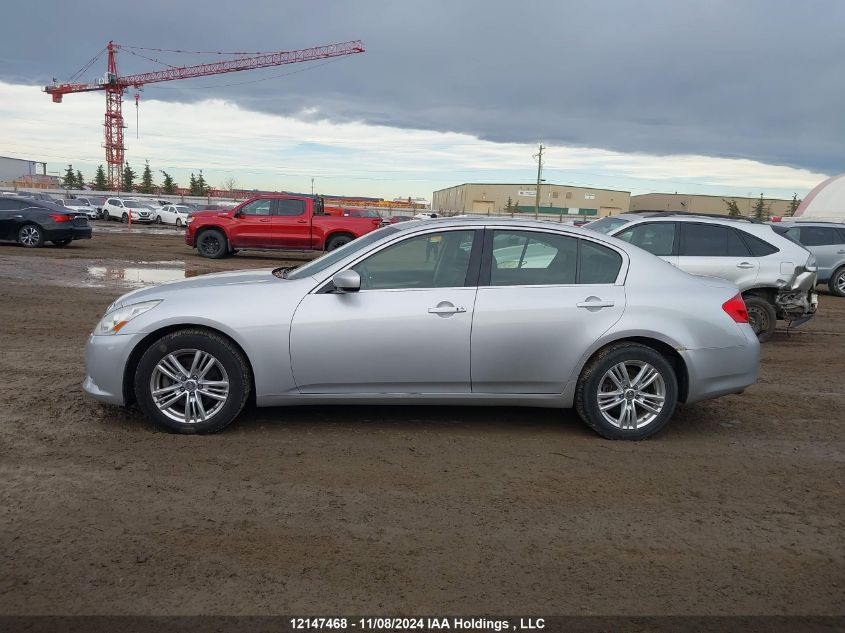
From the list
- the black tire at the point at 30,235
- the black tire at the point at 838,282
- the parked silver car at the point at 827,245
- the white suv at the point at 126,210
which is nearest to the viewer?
the parked silver car at the point at 827,245

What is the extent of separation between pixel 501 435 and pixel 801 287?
6289 mm

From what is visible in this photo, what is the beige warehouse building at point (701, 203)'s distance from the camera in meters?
91.6

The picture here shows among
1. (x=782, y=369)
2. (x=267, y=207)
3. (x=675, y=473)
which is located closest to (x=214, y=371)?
(x=675, y=473)

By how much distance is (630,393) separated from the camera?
17.1ft

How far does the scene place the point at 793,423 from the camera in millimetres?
5910

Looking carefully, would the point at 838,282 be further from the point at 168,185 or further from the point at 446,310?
the point at 168,185

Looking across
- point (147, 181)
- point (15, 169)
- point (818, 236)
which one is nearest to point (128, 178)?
point (147, 181)

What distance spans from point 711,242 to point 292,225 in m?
13.0

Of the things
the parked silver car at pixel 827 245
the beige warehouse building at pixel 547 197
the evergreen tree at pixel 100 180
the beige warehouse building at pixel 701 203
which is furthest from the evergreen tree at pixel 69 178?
the parked silver car at pixel 827 245

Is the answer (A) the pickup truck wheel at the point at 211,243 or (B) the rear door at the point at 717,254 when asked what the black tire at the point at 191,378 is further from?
(A) the pickup truck wheel at the point at 211,243

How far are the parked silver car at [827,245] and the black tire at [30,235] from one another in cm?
2002

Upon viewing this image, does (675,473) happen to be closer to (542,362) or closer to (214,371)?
(542,362)

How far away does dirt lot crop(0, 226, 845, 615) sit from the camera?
124 inches

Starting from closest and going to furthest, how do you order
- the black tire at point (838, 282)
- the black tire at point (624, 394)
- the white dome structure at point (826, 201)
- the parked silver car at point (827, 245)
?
the black tire at point (624, 394) → the parked silver car at point (827, 245) → the black tire at point (838, 282) → the white dome structure at point (826, 201)
